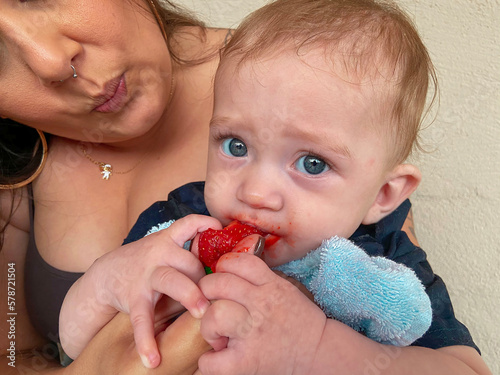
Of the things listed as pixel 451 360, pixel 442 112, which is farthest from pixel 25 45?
pixel 442 112

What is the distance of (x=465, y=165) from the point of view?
1.72 meters

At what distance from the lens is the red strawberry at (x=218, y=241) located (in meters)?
0.84

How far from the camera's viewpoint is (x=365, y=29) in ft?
3.02

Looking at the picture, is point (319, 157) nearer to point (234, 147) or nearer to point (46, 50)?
point (234, 147)

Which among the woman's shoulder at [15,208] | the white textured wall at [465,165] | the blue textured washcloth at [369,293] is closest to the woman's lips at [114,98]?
the woman's shoulder at [15,208]

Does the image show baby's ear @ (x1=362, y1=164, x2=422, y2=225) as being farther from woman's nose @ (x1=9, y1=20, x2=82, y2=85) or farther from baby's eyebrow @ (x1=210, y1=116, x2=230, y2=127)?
woman's nose @ (x1=9, y1=20, x2=82, y2=85)

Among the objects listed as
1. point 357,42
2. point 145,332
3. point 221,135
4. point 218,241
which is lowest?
Answer: point 145,332

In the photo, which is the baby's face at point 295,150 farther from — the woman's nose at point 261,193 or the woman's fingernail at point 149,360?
the woman's fingernail at point 149,360

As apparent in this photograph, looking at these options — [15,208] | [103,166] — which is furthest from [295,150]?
[15,208]

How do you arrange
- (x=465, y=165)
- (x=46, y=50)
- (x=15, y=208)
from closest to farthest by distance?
1. (x=46, y=50)
2. (x=15, y=208)
3. (x=465, y=165)

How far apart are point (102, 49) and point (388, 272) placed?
0.77 meters

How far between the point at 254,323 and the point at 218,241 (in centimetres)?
15

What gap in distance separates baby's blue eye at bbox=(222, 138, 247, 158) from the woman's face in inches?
13.8

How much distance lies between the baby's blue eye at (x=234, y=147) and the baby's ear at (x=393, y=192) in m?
0.30
